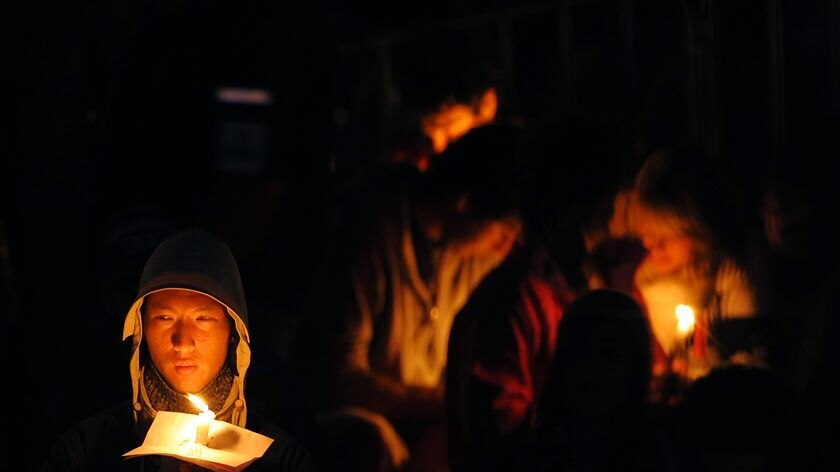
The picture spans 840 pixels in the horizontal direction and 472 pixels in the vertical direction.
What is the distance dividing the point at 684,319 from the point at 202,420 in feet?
6.43

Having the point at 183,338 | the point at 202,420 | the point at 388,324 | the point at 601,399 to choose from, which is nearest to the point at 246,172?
the point at 388,324

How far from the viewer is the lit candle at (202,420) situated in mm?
3559

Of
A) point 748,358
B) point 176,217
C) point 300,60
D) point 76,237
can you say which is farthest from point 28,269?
point 300,60

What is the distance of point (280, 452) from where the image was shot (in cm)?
371

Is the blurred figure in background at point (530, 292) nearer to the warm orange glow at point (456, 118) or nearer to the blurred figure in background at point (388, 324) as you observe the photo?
the blurred figure in background at point (388, 324)

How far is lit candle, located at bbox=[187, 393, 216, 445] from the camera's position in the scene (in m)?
3.56

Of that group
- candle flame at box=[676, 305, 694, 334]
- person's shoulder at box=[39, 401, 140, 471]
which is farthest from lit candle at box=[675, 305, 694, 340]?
person's shoulder at box=[39, 401, 140, 471]

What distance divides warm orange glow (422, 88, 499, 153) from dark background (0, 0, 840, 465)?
8cm

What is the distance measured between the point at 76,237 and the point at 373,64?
1.48m

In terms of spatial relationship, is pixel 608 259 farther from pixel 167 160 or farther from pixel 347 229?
pixel 167 160

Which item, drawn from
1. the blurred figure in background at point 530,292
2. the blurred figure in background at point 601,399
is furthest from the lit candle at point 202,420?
the blurred figure in background at point 530,292

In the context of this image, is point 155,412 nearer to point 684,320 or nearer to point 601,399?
point 601,399

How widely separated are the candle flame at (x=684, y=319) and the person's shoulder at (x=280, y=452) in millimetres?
1672

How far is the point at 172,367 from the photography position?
3656mm
